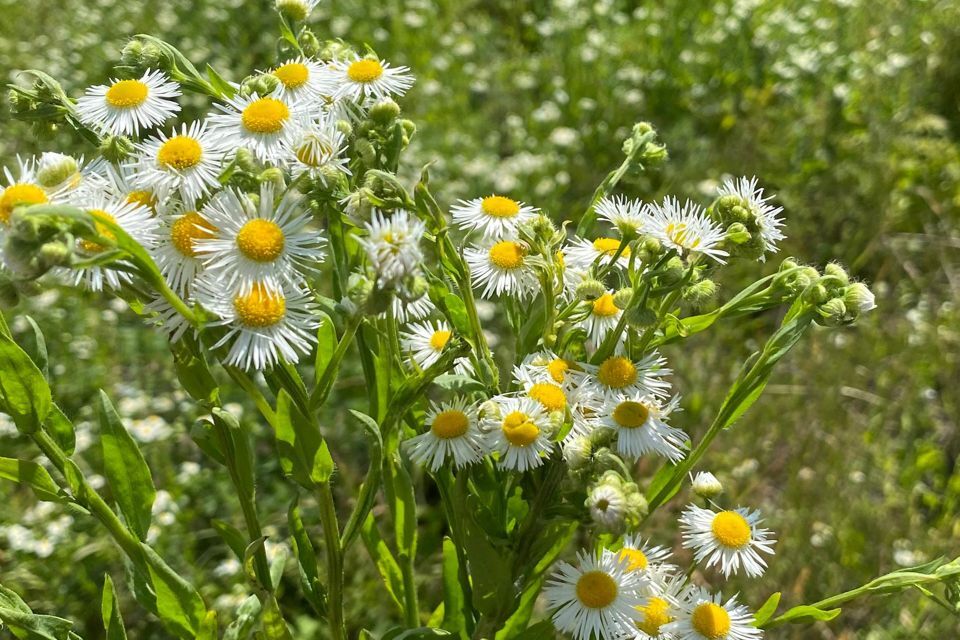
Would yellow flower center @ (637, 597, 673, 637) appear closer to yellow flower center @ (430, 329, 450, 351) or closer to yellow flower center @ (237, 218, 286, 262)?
yellow flower center @ (430, 329, 450, 351)

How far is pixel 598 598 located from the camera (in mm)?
652

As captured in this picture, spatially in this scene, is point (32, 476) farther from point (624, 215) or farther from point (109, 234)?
point (624, 215)

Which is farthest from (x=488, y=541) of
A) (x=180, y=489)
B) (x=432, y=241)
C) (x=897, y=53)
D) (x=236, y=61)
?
(x=897, y=53)

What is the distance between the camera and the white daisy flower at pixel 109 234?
540 millimetres

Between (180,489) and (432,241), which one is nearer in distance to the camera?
(432,241)

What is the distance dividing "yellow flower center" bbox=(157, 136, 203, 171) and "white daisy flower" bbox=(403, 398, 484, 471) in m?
0.25

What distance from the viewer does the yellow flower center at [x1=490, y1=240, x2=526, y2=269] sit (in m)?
0.69

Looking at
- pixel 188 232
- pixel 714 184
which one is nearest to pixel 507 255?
pixel 188 232

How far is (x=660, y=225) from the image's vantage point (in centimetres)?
63

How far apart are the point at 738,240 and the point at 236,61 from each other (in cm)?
258

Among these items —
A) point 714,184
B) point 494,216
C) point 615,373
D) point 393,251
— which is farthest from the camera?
point 714,184

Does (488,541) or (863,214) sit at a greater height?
(863,214)

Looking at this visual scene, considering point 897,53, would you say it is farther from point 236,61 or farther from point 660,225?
point 660,225

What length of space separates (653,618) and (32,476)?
47 cm
